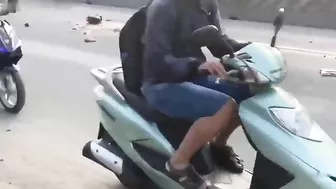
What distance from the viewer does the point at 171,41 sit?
3268mm

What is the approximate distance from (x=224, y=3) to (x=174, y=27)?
6.83 m

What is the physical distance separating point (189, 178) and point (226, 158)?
0.35 meters

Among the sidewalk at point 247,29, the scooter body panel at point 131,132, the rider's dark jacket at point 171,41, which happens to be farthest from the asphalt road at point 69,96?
the rider's dark jacket at point 171,41

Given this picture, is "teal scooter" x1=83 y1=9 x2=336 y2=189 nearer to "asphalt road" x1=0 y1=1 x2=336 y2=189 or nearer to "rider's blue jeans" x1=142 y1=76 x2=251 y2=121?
"rider's blue jeans" x1=142 y1=76 x2=251 y2=121

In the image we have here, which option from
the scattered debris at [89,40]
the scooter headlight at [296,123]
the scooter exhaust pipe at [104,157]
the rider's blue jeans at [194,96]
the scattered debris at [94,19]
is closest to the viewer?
the scooter headlight at [296,123]

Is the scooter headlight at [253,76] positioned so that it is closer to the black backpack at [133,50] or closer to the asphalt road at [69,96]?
the black backpack at [133,50]

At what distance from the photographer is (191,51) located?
337 cm

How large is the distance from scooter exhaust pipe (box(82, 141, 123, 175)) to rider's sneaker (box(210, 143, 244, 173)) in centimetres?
52

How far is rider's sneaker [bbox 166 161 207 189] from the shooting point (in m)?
3.24

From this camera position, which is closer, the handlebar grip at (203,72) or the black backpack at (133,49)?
the handlebar grip at (203,72)

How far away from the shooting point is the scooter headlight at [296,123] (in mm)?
2881

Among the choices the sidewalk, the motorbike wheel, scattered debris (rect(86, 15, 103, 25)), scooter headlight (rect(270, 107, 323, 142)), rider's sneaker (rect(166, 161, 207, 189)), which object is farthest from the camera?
scattered debris (rect(86, 15, 103, 25))

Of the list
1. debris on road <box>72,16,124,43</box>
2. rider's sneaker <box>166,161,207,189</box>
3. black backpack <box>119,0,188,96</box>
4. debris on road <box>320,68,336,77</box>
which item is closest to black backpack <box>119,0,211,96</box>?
black backpack <box>119,0,188,96</box>

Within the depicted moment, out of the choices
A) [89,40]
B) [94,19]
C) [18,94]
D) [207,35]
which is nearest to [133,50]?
[207,35]
